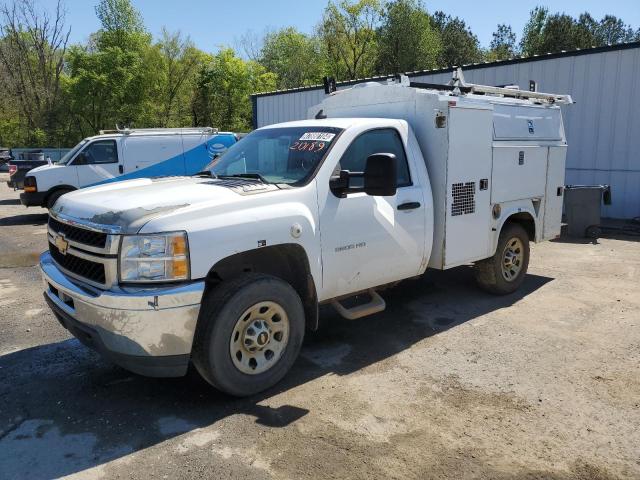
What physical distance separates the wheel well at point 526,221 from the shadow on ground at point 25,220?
38.0 feet

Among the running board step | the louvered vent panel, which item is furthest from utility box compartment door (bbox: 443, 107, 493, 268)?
the running board step

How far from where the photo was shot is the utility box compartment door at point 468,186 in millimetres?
5246

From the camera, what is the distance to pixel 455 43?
179ft

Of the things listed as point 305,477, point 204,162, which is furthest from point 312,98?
point 305,477

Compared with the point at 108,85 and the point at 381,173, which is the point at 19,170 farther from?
the point at 108,85

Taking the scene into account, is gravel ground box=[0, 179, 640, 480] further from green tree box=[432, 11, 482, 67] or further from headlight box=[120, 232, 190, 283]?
green tree box=[432, 11, 482, 67]

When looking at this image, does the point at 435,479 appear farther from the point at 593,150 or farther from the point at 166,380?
the point at 593,150

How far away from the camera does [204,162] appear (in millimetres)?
14555

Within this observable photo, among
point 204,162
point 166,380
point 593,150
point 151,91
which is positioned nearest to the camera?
point 166,380

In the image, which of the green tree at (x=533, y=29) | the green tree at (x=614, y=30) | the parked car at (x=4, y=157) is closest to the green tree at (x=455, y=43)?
the green tree at (x=533, y=29)

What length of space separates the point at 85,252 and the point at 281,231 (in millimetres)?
1374

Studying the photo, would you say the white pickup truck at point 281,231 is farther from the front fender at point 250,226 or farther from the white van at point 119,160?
the white van at point 119,160

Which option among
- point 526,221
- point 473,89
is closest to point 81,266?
point 473,89

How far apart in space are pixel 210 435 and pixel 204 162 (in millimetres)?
11955
